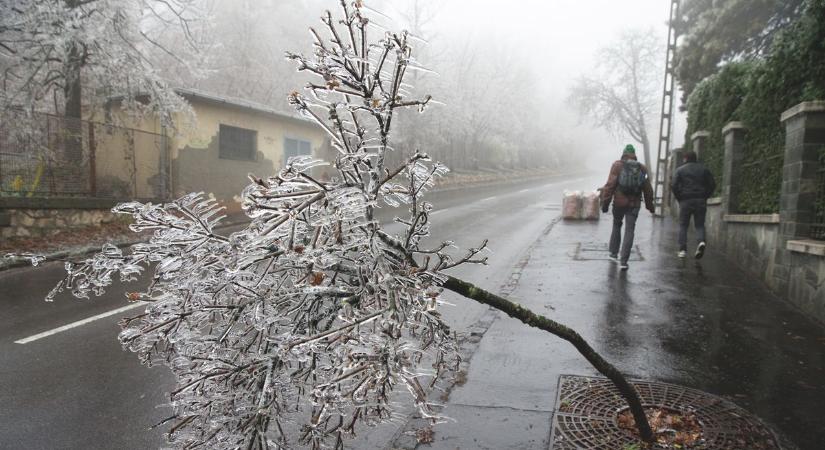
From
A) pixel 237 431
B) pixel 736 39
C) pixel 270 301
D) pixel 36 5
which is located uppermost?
pixel 736 39

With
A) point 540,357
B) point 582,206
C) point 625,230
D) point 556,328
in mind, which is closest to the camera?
point 556,328

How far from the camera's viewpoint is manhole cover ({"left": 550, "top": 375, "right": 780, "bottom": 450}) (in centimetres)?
321

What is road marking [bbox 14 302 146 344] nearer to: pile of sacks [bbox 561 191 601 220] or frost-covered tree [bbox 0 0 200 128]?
frost-covered tree [bbox 0 0 200 128]

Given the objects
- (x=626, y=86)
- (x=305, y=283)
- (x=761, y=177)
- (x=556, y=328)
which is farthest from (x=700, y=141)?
(x=626, y=86)

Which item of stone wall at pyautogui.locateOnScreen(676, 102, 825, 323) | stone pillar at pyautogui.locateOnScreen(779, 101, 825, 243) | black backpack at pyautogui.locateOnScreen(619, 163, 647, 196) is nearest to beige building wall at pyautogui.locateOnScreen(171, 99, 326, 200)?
black backpack at pyautogui.locateOnScreen(619, 163, 647, 196)

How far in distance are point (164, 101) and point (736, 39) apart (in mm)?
17110

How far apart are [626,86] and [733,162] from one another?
30.4m

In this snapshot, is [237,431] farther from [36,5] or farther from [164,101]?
[164,101]

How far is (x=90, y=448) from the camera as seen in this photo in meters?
3.38

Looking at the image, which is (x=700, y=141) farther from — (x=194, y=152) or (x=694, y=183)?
(x=194, y=152)

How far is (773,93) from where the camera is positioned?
794 cm

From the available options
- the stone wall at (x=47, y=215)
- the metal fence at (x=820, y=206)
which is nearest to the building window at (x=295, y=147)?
the stone wall at (x=47, y=215)

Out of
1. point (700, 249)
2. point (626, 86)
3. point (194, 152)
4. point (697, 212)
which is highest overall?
point (626, 86)

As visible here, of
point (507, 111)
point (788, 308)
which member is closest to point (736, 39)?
point (788, 308)
